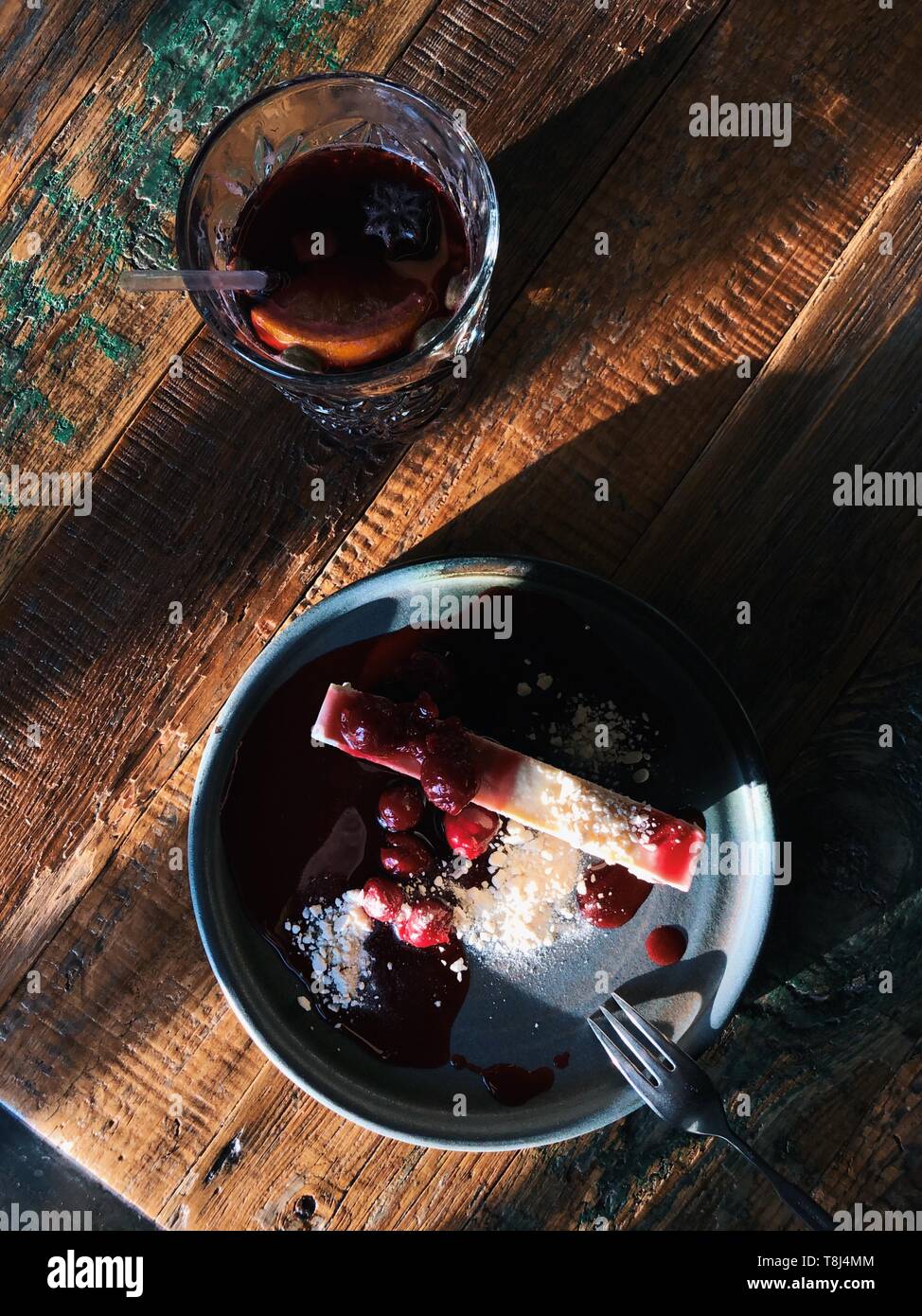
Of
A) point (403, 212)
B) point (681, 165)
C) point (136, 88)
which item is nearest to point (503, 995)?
point (403, 212)

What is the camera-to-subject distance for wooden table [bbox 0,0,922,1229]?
5.70 ft

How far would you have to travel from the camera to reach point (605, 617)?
1.66m

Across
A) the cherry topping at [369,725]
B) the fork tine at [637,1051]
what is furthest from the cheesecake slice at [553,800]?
the fork tine at [637,1051]

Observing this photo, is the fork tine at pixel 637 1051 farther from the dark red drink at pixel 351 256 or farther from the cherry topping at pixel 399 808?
the dark red drink at pixel 351 256

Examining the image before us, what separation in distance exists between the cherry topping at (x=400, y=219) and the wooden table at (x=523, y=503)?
31 cm

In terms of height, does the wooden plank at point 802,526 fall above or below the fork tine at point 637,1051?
above

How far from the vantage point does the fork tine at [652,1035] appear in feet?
5.23

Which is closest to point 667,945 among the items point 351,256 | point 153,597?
point 153,597

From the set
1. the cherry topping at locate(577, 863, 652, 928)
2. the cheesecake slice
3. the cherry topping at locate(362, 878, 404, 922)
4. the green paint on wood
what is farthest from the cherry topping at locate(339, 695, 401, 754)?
the green paint on wood

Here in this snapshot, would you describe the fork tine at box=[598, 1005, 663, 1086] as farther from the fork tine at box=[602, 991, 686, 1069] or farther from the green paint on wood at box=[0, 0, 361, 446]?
the green paint on wood at box=[0, 0, 361, 446]

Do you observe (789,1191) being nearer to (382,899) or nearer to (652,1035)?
(652,1035)

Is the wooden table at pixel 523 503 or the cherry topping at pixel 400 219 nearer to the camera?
the cherry topping at pixel 400 219

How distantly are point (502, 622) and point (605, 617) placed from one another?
17 centimetres

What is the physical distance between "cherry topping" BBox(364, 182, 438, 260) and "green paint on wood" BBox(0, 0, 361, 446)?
1.59ft
